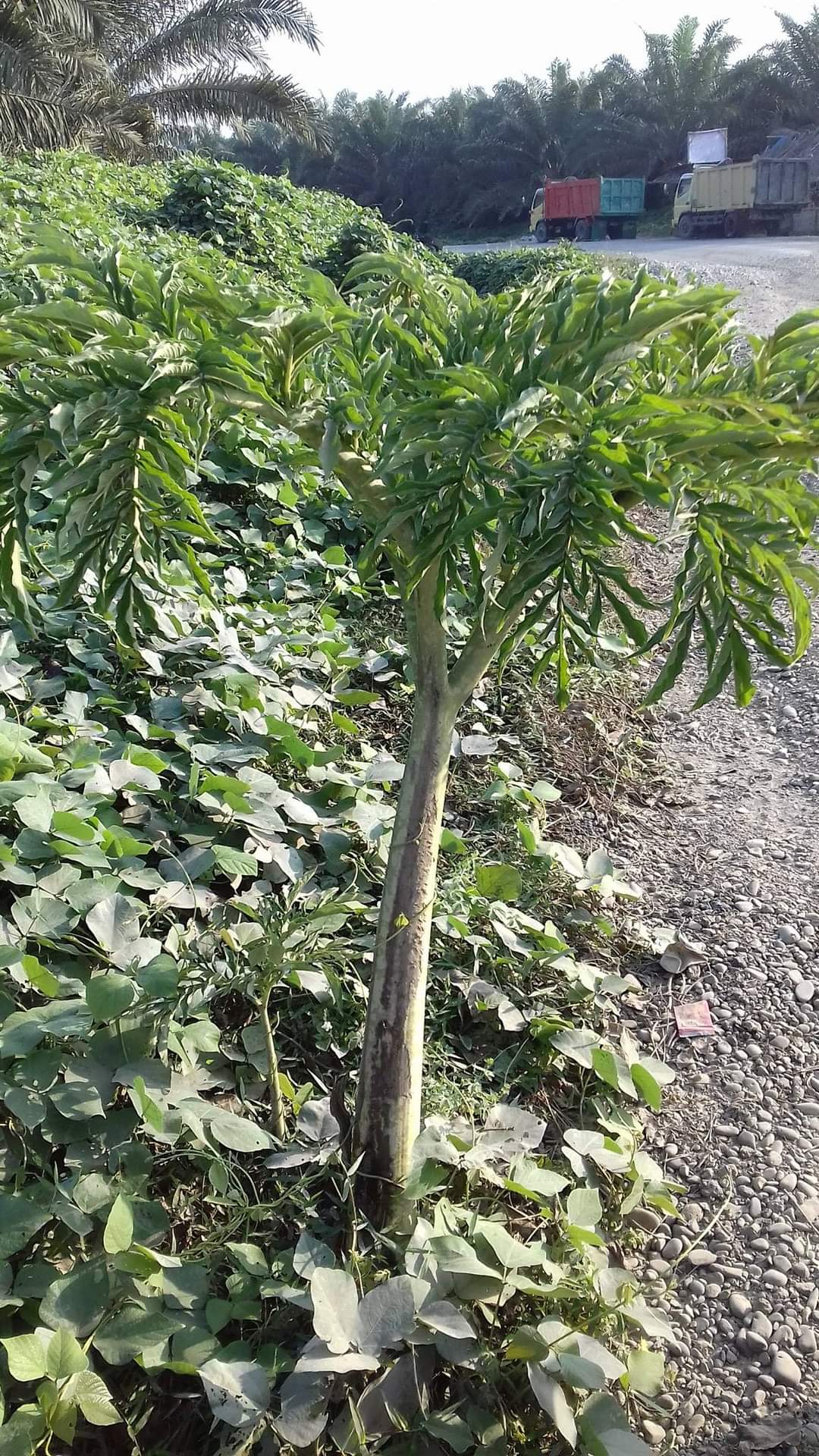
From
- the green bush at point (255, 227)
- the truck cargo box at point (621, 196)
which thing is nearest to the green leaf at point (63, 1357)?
the green bush at point (255, 227)

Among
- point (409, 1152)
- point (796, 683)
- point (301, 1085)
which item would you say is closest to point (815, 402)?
point (409, 1152)

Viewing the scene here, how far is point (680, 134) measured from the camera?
1200 inches

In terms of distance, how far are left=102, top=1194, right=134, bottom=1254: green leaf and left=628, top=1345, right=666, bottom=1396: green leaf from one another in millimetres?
831

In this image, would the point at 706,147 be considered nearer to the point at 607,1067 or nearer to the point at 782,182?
the point at 782,182

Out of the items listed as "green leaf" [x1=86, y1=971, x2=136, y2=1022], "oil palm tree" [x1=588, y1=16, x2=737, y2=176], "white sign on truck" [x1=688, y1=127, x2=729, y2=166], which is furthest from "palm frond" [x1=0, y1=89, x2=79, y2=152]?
"oil palm tree" [x1=588, y1=16, x2=737, y2=176]

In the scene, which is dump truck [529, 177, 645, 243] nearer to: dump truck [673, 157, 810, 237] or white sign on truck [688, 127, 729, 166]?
white sign on truck [688, 127, 729, 166]

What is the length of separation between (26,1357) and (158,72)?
19.1 m

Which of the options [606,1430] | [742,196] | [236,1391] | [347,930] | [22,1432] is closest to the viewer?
[22,1432]

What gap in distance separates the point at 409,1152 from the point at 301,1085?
12.6 inches

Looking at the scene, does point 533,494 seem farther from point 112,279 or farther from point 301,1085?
point 301,1085

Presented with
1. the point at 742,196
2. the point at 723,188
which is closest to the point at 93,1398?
the point at 742,196

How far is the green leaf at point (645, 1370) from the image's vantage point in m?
1.61

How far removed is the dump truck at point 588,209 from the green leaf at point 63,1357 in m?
28.5

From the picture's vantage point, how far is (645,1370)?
1632 millimetres
